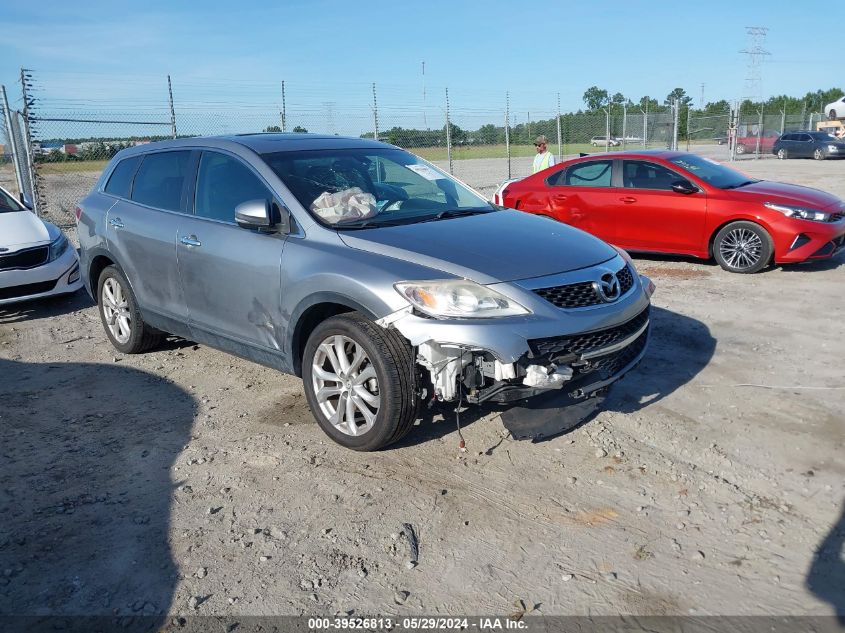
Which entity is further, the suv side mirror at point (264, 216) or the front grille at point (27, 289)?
the front grille at point (27, 289)

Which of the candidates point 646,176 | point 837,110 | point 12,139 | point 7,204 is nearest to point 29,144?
point 12,139

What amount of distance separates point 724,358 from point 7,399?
211 inches

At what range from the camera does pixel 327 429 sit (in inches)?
169

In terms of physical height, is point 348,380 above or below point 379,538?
above

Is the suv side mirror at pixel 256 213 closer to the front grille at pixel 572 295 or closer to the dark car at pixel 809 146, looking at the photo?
the front grille at pixel 572 295

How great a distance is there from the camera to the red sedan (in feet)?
27.4

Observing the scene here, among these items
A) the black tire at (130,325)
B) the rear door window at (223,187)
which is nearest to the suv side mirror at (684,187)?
the rear door window at (223,187)

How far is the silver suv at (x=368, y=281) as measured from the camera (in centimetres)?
374

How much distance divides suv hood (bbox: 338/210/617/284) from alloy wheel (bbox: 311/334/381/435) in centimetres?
Result: 58

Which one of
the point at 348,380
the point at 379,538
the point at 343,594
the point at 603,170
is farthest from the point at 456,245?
the point at 603,170

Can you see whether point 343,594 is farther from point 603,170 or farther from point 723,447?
point 603,170

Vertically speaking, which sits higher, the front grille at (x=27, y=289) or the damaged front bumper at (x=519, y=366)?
the damaged front bumper at (x=519, y=366)

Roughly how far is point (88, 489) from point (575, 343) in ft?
8.81

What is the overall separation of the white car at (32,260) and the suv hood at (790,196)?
761cm
